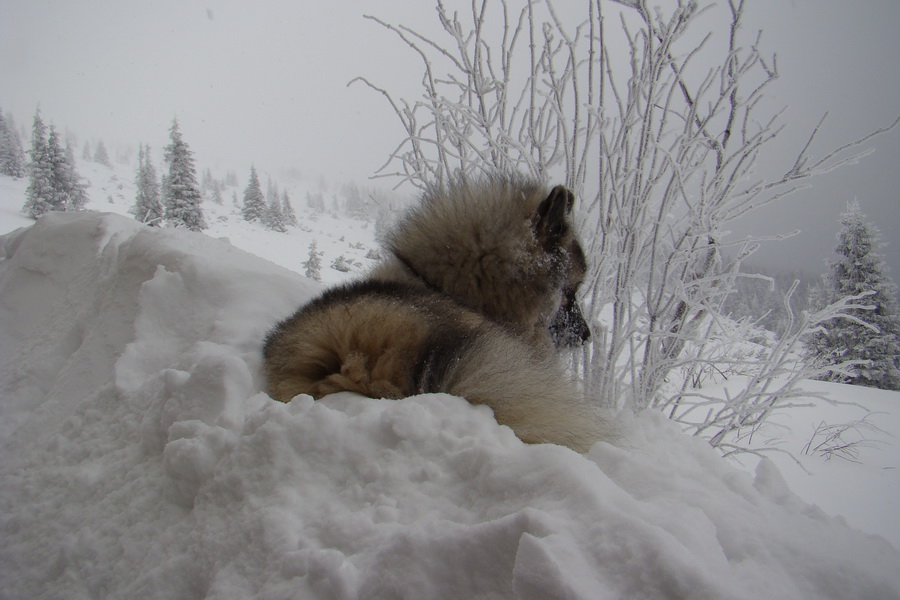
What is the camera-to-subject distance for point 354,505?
1.07m

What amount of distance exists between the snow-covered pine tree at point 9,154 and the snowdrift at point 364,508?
4997 centimetres

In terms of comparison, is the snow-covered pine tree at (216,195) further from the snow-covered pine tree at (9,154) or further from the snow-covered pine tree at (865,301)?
the snow-covered pine tree at (865,301)

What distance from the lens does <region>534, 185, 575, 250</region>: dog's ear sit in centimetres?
257

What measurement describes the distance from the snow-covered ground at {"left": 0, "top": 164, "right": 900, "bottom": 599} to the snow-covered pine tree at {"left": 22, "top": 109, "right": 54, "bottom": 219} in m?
33.4

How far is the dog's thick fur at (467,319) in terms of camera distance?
1.58 m

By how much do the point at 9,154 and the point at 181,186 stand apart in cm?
2417

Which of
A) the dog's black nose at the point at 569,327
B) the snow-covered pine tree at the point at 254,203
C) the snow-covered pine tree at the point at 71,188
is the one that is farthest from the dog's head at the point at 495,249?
the snow-covered pine tree at the point at 254,203

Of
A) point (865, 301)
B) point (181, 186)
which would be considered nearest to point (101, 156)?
point (181, 186)

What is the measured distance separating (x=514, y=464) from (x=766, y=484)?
3.19 ft

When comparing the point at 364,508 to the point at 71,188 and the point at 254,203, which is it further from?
the point at 254,203

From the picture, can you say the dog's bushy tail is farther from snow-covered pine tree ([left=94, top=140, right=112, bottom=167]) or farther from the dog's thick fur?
snow-covered pine tree ([left=94, top=140, right=112, bottom=167])

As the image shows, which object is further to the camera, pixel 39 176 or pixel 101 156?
pixel 101 156

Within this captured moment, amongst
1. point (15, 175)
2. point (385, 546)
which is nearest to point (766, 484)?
point (385, 546)

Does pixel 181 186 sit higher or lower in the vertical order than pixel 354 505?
lower
